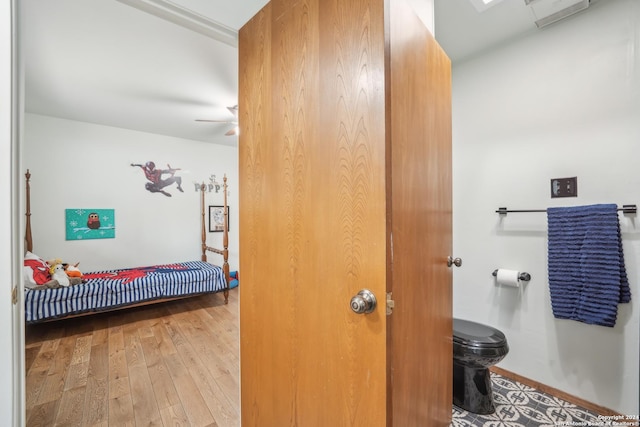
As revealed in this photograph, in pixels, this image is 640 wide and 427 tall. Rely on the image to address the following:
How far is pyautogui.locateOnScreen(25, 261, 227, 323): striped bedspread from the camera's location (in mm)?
2742

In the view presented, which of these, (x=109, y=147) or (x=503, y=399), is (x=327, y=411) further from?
(x=109, y=147)

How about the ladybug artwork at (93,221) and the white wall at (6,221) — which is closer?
the white wall at (6,221)

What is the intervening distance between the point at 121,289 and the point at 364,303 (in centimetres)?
348

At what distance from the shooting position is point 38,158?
11.5 feet

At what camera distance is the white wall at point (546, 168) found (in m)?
1.52

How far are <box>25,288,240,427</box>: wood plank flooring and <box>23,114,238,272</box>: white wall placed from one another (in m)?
1.10

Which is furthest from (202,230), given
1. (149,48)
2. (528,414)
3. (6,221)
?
(528,414)

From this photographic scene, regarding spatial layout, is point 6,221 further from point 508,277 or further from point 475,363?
point 508,277

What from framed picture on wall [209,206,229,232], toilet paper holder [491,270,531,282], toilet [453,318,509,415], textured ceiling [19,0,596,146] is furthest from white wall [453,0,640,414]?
framed picture on wall [209,206,229,232]

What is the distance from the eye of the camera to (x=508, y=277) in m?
1.87

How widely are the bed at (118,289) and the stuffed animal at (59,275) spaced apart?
0.07 m

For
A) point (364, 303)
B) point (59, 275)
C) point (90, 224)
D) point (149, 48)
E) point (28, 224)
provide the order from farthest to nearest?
point (90, 224) → point (28, 224) → point (59, 275) → point (149, 48) → point (364, 303)

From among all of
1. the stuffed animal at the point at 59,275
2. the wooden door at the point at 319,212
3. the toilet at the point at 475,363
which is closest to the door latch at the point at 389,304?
the wooden door at the point at 319,212

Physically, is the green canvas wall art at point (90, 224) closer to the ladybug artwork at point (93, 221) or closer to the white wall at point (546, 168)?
the ladybug artwork at point (93, 221)
